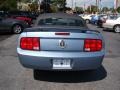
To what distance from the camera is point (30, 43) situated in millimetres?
7246

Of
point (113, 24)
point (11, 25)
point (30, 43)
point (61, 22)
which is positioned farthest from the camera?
point (113, 24)

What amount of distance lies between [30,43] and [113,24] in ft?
61.9

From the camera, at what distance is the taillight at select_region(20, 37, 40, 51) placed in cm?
717

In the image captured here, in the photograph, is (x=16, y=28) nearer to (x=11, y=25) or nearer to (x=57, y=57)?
(x=11, y=25)

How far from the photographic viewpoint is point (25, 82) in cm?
Answer: 738

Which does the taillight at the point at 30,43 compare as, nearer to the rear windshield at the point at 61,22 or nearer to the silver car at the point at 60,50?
the silver car at the point at 60,50

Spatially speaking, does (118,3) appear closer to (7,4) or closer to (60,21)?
(7,4)

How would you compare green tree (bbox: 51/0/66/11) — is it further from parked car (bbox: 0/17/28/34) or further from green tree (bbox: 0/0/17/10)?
parked car (bbox: 0/17/28/34)

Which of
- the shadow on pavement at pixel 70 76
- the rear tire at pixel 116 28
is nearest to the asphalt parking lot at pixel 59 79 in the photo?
the shadow on pavement at pixel 70 76

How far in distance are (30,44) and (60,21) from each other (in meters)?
1.95

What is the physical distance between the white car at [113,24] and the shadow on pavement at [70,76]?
1716 cm

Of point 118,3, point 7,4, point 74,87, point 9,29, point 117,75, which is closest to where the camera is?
point 74,87

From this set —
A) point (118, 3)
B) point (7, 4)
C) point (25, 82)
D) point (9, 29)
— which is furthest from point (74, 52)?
point (118, 3)


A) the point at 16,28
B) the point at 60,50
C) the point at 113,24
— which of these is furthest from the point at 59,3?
the point at 60,50
